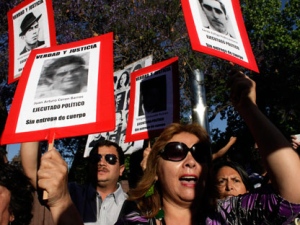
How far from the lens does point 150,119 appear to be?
12.2ft

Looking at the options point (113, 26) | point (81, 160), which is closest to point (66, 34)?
point (113, 26)

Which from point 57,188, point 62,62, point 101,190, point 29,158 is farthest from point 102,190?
point 57,188

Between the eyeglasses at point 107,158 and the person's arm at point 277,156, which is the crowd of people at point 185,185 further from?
the eyeglasses at point 107,158

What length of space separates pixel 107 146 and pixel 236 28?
1.66 meters

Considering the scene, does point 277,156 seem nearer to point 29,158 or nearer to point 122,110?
point 29,158

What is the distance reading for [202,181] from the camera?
229cm

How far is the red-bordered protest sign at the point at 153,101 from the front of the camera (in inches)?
143

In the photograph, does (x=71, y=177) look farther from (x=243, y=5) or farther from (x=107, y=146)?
(x=243, y=5)

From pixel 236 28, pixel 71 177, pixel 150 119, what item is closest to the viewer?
pixel 236 28

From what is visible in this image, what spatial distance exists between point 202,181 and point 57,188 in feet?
2.69

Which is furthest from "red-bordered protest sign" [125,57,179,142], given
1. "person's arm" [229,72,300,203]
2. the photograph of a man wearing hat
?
"person's arm" [229,72,300,203]

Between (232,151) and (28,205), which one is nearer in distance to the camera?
(28,205)

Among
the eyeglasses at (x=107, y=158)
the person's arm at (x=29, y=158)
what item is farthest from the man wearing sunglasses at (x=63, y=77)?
the eyeglasses at (x=107, y=158)

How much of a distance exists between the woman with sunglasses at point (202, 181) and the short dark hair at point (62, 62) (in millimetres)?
641
